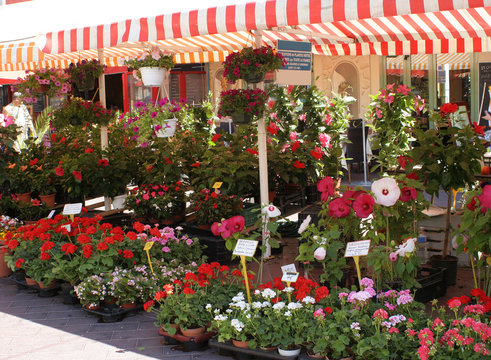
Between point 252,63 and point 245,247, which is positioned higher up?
point 252,63

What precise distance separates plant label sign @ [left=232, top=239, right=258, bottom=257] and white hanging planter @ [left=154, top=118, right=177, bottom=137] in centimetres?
315

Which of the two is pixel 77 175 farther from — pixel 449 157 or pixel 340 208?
pixel 449 157

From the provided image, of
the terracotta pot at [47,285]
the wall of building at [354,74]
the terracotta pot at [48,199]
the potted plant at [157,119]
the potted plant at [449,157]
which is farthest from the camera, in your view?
the wall of building at [354,74]

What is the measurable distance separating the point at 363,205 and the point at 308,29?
352cm

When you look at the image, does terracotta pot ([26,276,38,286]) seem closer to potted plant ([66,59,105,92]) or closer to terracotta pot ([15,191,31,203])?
terracotta pot ([15,191,31,203])

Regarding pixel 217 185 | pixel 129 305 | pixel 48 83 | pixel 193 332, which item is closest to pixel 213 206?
pixel 217 185

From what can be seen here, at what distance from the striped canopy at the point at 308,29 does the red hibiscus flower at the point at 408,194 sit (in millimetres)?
1114

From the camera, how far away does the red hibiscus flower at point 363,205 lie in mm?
3910

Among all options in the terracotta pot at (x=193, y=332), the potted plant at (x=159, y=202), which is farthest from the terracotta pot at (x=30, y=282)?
the terracotta pot at (x=193, y=332)

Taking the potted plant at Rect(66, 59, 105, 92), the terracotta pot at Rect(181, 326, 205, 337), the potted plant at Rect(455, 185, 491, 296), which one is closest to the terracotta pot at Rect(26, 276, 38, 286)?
the terracotta pot at Rect(181, 326, 205, 337)

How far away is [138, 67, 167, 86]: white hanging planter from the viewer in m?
6.64

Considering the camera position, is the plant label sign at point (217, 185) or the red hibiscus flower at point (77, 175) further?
the red hibiscus flower at point (77, 175)

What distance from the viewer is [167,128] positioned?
698cm

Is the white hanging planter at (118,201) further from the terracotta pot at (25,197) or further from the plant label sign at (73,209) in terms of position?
the plant label sign at (73,209)
